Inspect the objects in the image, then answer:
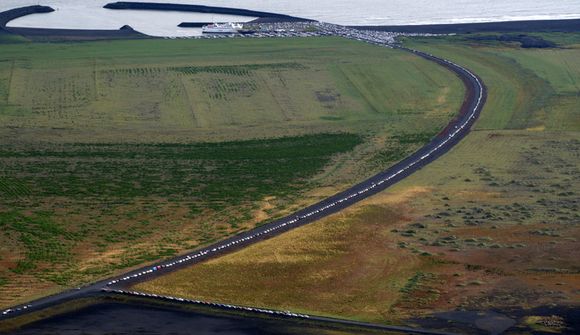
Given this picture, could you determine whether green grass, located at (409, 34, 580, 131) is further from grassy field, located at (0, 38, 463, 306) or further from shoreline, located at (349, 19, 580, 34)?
shoreline, located at (349, 19, 580, 34)

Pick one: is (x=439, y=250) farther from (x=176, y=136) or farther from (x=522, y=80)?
(x=522, y=80)

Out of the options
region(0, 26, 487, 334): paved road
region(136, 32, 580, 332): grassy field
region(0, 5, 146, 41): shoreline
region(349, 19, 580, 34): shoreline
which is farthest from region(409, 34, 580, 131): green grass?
region(0, 5, 146, 41): shoreline

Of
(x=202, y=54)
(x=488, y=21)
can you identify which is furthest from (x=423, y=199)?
(x=488, y=21)

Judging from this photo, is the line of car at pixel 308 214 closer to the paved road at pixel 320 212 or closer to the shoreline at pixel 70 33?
the paved road at pixel 320 212

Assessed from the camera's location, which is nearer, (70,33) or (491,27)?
(70,33)

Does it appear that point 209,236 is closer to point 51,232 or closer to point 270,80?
point 51,232

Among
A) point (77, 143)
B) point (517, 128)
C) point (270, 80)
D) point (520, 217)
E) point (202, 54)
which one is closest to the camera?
point (520, 217)

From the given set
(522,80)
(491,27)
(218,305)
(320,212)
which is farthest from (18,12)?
(218,305)
